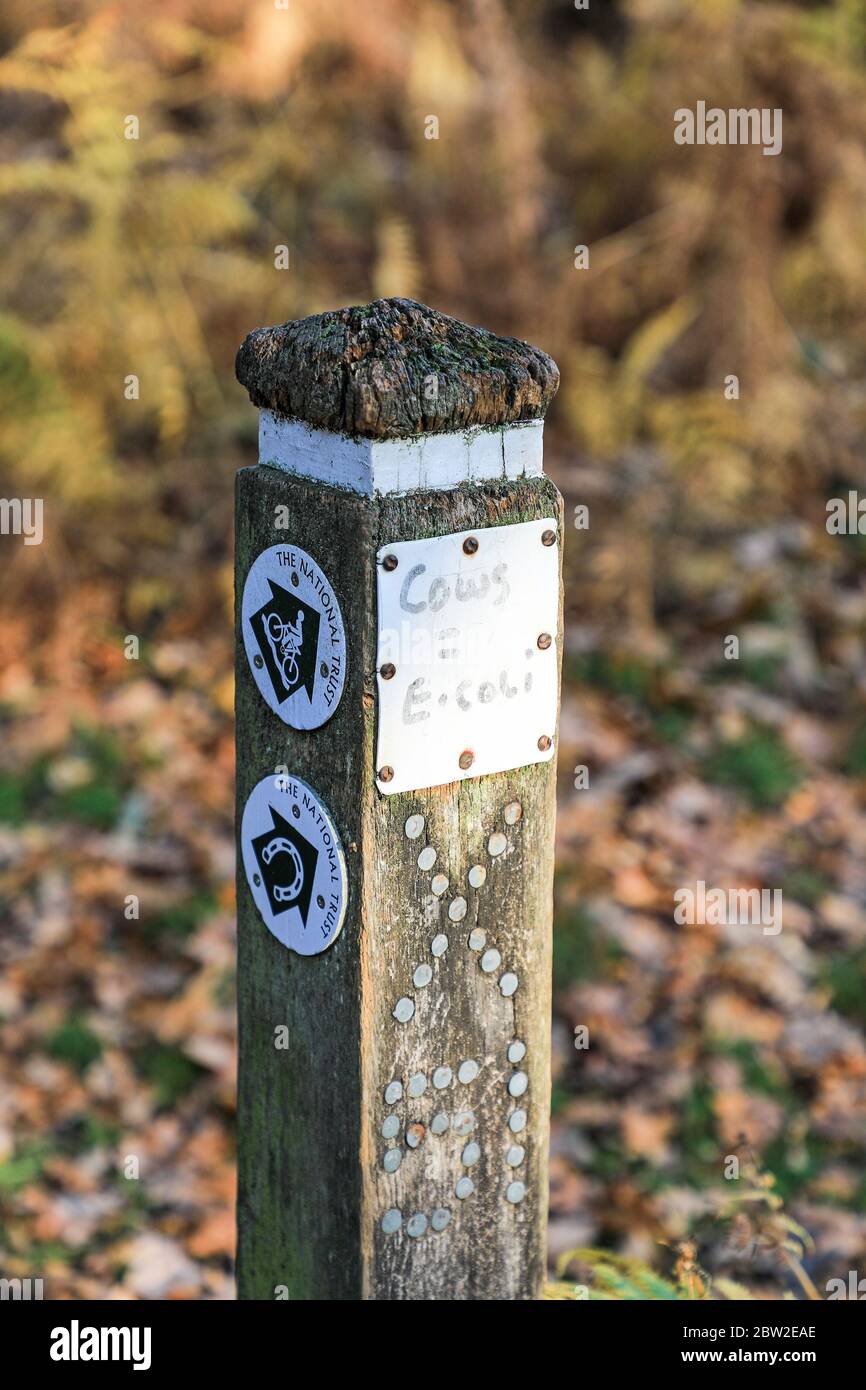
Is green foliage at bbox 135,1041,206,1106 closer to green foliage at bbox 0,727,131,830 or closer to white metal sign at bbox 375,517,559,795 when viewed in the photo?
green foliage at bbox 0,727,131,830

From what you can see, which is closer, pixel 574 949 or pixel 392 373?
pixel 392 373

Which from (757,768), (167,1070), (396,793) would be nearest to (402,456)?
(396,793)

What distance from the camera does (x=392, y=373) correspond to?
1.76 metres

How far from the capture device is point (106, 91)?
18.7ft

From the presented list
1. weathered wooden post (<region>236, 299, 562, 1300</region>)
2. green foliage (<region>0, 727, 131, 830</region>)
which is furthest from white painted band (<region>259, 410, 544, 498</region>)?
green foliage (<region>0, 727, 131, 830</region>)

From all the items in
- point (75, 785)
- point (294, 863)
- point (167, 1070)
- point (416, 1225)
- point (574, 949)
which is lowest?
point (416, 1225)

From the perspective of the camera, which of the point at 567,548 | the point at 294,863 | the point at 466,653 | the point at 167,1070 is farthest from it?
the point at 567,548

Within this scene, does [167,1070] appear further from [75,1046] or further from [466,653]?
[466,653]

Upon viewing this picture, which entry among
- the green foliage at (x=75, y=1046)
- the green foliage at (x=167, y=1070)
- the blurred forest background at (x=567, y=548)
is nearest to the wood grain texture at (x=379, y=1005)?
the blurred forest background at (x=567, y=548)

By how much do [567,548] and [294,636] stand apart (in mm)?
4068

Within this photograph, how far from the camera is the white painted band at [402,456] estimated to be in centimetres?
179

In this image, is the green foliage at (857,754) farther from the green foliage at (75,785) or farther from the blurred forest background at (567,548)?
the green foliage at (75,785)
